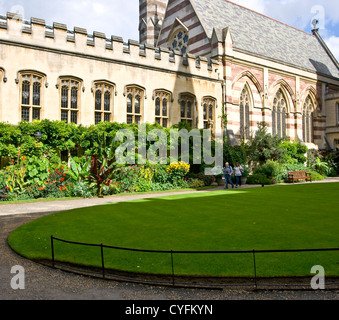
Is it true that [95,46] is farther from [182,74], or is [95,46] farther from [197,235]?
[197,235]

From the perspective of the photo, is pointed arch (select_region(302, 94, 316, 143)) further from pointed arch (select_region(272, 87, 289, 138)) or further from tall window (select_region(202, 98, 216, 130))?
tall window (select_region(202, 98, 216, 130))

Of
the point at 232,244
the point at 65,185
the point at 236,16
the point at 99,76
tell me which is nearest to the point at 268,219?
the point at 232,244

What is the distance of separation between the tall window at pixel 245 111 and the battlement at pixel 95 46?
10.0 feet

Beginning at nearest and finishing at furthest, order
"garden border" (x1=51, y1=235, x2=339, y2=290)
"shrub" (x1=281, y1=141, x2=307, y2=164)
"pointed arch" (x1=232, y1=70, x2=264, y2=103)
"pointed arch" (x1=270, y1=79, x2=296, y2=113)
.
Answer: "garden border" (x1=51, y1=235, x2=339, y2=290) < "pointed arch" (x1=232, y1=70, x2=264, y2=103) < "shrub" (x1=281, y1=141, x2=307, y2=164) < "pointed arch" (x1=270, y1=79, x2=296, y2=113)

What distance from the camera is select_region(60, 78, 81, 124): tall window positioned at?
1656 cm

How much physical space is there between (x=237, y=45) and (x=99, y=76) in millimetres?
11602

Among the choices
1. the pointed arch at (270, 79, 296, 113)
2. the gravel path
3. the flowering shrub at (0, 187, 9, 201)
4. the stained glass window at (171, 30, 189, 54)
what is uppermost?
the stained glass window at (171, 30, 189, 54)

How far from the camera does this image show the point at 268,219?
23.8ft

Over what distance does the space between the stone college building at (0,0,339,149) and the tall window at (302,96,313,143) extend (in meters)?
0.09

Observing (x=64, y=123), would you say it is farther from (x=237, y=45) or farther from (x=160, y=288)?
(x=237, y=45)

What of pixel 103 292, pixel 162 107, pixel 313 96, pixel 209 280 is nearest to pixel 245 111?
pixel 162 107

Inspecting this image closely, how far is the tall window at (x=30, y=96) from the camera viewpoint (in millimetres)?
15469

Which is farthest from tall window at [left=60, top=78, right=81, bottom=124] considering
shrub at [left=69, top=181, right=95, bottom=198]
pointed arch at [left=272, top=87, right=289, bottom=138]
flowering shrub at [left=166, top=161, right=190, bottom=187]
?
pointed arch at [left=272, top=87, right=289, bottom=138]

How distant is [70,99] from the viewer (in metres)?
16.7
